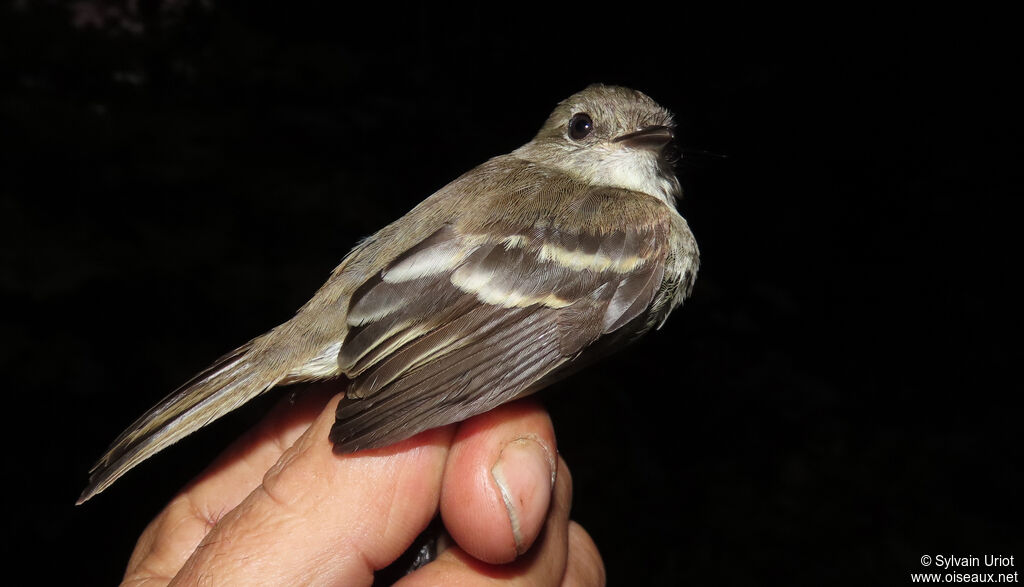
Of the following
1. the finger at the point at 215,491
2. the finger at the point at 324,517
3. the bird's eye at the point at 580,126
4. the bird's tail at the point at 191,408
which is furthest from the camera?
the bird's eye at the point at 580,126

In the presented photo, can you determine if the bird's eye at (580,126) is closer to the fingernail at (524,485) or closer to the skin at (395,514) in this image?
the skin at (395,514)

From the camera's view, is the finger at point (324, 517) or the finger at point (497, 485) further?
the finger at point (497, 485)

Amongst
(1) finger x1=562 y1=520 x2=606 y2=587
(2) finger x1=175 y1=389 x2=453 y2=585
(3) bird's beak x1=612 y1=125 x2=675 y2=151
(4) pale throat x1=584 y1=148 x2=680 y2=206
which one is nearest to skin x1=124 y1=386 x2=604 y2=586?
(2) finger x1=175 y1=389 x2=453 y2=585

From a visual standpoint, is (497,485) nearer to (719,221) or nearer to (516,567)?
(516,567)

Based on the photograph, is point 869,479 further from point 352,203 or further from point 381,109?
point 381,109

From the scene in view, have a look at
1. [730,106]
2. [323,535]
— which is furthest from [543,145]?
[730,106]

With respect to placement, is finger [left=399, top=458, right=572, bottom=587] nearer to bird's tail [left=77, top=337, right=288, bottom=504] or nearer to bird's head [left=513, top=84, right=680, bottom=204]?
bird's tail [left=77, top=337, right=288, bottom=504]

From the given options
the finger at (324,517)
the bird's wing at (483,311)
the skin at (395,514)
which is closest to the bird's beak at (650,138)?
the bird's wing at (483,311)
